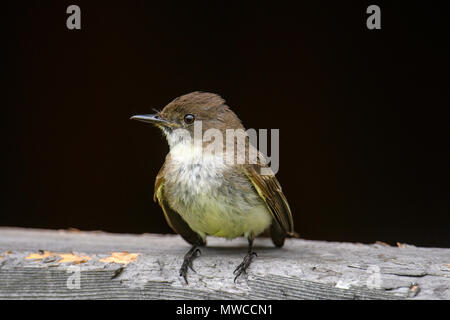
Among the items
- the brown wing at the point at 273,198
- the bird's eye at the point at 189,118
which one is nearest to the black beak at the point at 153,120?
the bird's eye at the point at 189,118

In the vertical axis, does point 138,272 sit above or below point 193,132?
below

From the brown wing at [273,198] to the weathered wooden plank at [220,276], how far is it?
0.34 metres

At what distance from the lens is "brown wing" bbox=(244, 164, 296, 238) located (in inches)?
133

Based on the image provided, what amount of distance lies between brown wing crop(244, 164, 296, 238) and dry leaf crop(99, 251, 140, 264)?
2.72 ft

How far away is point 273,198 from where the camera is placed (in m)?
3.46

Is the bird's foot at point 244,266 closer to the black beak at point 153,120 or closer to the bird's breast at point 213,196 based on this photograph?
the bird's breast at point 213,196

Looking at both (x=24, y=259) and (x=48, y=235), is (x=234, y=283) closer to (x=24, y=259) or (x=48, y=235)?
(x=24, y=259)

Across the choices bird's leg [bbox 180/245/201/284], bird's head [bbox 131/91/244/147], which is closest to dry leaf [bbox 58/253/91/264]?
bird's leg [bbox 180/245/201/284]

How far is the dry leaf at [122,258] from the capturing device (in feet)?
9.46

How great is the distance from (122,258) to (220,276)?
541 millimetres

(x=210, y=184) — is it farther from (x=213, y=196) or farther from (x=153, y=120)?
(x=153, y=120)
